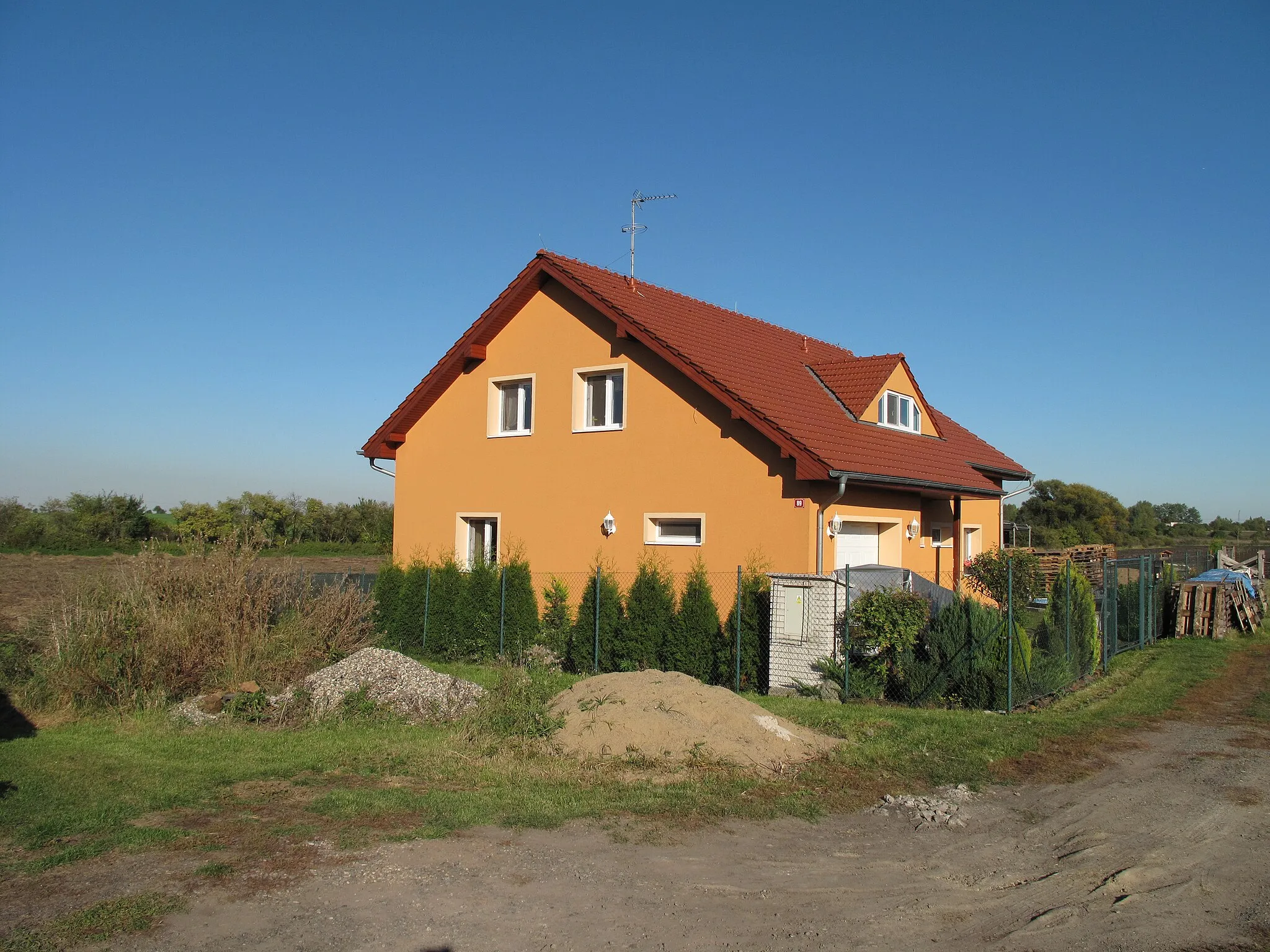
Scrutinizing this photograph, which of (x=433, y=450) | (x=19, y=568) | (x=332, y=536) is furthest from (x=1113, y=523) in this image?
(x=19, y=568)

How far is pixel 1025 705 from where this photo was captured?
1203 cm

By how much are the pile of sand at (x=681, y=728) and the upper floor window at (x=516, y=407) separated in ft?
26.6

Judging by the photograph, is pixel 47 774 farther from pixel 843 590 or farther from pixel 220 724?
pixel 843 590

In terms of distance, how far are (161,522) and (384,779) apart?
171ft

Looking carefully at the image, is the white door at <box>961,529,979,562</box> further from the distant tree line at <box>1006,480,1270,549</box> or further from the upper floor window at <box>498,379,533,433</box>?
the distant tree line at <box>1006,480,1270,549</box>

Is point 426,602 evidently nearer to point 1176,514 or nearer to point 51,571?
point 51,571

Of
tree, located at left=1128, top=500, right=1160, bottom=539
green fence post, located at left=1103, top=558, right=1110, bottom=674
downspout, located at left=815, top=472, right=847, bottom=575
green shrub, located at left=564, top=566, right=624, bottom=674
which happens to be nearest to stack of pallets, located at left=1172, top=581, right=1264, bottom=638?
green fence post, located at left=1103, top=558, right=1110, bottom=674

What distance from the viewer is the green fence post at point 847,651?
40.5 ft

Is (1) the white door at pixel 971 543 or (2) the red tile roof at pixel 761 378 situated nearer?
(2) the red tile roof at pixel 761 378

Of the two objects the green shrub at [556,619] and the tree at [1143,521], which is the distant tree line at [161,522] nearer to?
the green shrub at [556,619]

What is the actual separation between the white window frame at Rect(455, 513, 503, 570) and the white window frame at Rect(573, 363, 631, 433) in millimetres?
2612

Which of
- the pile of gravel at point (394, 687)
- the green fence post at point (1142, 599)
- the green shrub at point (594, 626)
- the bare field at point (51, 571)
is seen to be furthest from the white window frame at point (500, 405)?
the green fence post at point (1142, 599)

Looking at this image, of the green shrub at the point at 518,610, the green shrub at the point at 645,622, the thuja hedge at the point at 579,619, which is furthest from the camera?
the green shrub at the point at 518,610

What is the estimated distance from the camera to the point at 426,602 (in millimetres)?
17578
